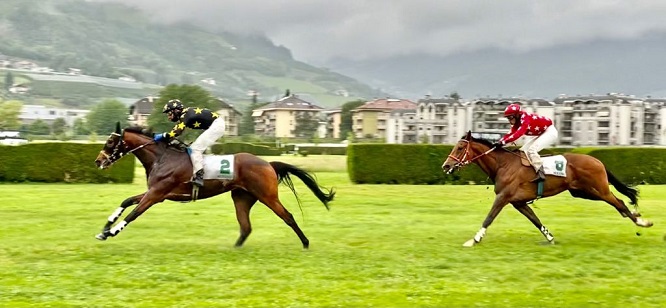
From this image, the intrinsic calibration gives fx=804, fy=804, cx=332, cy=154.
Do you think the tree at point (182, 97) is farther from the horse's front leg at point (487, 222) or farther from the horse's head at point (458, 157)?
the horse's front leg at point (487, 222)

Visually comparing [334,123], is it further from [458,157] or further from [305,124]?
[458,157]

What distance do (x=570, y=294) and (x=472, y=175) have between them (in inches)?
823

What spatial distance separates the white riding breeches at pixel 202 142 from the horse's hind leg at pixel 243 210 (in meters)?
0.65

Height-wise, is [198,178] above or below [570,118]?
below

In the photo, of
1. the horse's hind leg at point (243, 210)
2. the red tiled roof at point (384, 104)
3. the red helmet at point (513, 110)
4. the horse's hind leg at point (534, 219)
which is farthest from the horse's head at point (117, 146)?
the red tiled roof at point (384, 104)

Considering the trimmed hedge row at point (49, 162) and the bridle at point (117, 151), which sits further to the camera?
the trimmed hedge row at point (49, 162)

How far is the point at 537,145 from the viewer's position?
11797 mm

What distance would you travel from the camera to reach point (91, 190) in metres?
23.3

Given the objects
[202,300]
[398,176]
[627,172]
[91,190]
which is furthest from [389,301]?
[627,172]

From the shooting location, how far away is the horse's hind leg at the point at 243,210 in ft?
36.1

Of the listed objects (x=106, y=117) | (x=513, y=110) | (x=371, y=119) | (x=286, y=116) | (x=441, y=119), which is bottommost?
(x=513, y=110)

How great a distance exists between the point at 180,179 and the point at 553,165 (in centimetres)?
533

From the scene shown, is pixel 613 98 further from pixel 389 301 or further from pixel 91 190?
pixel 389 301

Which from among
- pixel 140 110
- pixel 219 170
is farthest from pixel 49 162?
pixel 140 110
